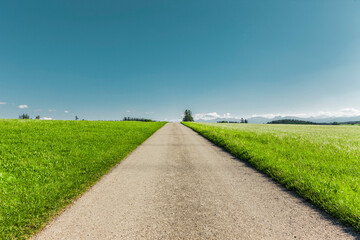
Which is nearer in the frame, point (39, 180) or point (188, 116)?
point (39, 180)

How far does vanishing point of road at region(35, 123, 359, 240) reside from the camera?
122 inches

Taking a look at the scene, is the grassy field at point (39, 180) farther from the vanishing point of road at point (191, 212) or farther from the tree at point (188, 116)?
the tree at point (188, 116)

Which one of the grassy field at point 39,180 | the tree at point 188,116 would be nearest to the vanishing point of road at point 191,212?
the grassy field at point 39,180

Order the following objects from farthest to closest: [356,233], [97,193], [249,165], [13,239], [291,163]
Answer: [249,165], [291,163], [97,193], [356,233], [13,239]

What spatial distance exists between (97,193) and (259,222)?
14.1ft

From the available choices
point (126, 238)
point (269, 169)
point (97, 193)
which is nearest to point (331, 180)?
point (269, 169)

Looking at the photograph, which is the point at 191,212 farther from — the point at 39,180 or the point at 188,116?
the point at 188,116

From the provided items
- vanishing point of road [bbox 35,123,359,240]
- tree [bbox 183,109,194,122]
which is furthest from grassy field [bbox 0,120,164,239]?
tree [bbox 183,109,194,122]

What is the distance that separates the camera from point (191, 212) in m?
3.76

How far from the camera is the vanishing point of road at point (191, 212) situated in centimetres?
311

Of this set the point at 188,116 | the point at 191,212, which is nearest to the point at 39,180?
the point at 191,212

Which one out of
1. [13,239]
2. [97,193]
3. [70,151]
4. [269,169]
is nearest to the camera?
[13,239]

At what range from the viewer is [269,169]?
676 centimetres

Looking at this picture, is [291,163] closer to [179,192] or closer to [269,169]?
[269,169]
